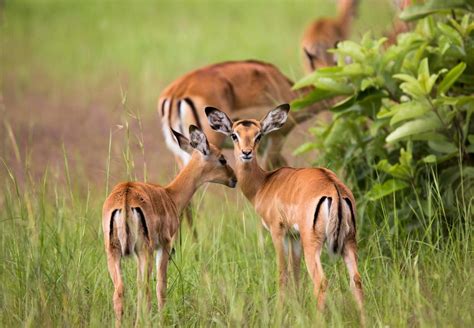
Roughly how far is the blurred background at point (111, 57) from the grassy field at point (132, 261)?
4 cm

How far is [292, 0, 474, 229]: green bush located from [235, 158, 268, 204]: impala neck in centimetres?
64

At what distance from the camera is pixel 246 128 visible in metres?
6.03

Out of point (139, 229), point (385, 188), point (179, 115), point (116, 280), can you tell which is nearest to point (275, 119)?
point (385, 188)

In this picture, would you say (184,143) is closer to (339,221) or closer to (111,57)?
(339,221)

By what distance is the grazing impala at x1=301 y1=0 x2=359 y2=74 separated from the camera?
1251 centimetres

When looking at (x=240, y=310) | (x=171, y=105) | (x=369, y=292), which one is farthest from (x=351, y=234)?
(x=171, y=105)

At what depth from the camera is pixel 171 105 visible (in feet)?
26.9

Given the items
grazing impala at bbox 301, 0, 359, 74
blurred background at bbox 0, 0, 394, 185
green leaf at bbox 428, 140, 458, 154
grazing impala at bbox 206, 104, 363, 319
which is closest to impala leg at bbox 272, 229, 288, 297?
grazing impala at bbox 206, 104, 363, 319

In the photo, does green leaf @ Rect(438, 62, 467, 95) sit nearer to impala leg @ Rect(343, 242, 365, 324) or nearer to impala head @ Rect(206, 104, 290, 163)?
impala head @ Rect(206, 104, 290, 163)

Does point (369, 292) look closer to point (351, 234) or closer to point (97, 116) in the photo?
point (351, 234)

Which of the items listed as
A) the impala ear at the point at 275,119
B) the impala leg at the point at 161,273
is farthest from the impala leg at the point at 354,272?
the impala ear at the point at 275,119

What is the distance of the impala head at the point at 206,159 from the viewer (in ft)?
20.7

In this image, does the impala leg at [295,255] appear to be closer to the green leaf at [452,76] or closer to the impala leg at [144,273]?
the impala leg at [144,273]

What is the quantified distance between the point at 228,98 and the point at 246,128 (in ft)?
8.26
